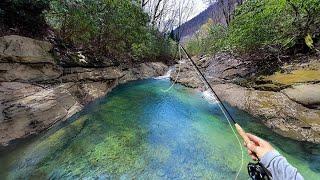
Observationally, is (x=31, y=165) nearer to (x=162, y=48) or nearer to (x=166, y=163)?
(x=166, y=163)

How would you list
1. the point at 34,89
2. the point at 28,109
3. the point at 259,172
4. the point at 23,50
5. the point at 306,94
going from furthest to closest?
the point at 306,94 → the point at 23,50 → the point at 34,89 → the point at 28,109 → the point at 259,172

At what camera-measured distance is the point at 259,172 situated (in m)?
2.66

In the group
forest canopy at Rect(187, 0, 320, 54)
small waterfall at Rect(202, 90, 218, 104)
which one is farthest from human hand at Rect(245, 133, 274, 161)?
forest canopy at Rect(187, 0, 320, 54)

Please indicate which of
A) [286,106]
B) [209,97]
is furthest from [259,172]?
[209,97]

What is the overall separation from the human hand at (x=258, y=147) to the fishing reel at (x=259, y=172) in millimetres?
122

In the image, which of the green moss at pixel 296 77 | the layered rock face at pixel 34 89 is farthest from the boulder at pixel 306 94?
the layered rock face at pixel 34 89

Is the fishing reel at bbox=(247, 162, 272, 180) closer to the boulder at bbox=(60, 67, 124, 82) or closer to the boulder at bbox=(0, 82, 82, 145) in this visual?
the boulder at bbox=(0, 82, 82, 145)

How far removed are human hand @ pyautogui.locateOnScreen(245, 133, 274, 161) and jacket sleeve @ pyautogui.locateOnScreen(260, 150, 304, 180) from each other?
0.04 metres

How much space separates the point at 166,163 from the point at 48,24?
8152mm

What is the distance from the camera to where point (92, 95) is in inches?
488

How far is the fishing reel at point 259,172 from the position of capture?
95.7 inches

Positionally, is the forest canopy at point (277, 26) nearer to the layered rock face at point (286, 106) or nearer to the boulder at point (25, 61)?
the layered rock face at point (286, 106)

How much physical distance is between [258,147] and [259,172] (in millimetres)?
374

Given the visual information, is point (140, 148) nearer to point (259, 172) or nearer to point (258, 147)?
point (259, 172)
